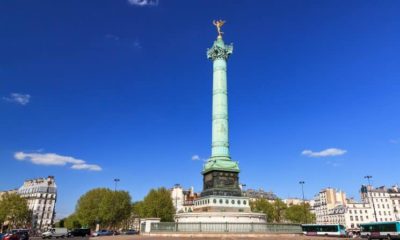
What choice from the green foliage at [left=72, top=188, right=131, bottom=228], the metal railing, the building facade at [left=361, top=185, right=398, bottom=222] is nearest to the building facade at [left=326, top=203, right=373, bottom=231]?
the building facade at [left=361, top=185, right=398, bottom=222]

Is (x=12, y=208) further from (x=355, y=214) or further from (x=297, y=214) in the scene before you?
(x=355, y=214)

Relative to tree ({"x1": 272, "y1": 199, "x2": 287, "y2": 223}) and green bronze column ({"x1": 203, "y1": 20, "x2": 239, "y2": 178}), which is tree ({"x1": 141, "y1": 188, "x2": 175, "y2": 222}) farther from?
green bronze column ({"x1": 203, "y1": 20, "x2": 239, "y2": 178})

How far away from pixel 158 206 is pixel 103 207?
11.8 meters

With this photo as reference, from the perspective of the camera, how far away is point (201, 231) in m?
29.5

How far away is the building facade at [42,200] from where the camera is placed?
103 m

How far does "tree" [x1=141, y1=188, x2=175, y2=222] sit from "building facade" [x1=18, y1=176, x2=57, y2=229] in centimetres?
5062

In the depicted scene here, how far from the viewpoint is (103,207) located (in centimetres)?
6900

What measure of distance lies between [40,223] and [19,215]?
2832 cm

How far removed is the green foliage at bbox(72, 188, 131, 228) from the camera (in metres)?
69.2

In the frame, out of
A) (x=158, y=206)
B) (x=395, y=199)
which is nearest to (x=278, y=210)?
(x=158, y=206)

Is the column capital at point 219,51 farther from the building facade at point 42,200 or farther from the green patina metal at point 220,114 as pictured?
the building facade at point 42,200

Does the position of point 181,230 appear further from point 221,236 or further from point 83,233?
point 83,233

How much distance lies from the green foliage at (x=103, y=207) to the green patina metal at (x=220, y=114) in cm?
3797

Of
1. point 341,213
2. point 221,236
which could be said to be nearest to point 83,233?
point 221,236
